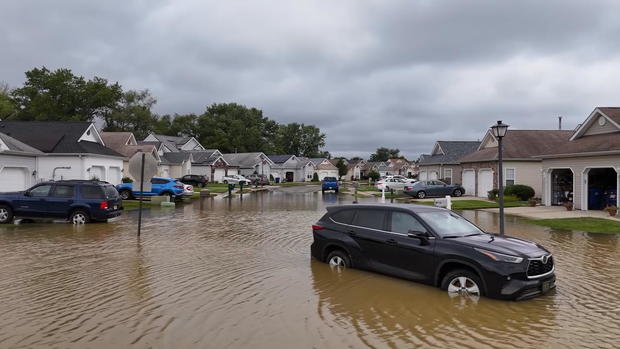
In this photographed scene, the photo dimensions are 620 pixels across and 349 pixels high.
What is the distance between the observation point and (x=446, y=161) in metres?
46.1

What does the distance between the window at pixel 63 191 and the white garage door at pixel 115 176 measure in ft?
50.1

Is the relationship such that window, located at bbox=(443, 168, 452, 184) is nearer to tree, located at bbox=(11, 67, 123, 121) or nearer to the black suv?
the black suv

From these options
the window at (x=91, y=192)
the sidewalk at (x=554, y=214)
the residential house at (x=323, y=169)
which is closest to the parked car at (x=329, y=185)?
the sidewalk at (x=554, y=214)

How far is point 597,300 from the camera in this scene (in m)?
7.36

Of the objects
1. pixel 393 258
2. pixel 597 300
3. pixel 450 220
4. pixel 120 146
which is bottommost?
pixel 597 300

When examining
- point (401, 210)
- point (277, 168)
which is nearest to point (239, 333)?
point (401, 210)

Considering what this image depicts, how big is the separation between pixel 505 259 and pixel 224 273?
17.2 feet

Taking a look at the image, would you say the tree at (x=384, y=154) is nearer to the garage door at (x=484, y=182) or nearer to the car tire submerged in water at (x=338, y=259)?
the garage door at (x=484, y=182)

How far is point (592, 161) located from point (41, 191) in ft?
81.7

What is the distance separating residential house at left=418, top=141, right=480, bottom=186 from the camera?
44.6 m

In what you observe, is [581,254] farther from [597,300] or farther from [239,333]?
[239,333]

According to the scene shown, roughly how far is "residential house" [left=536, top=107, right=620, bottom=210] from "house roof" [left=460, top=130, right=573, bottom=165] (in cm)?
737

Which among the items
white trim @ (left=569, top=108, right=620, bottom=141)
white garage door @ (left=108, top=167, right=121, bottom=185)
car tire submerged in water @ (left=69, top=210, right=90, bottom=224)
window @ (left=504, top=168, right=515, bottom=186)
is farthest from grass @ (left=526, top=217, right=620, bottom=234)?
white garage door @ (left=108, top=167, right=121, bottom=185)

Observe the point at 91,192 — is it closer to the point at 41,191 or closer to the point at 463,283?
the point at 41,191
